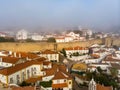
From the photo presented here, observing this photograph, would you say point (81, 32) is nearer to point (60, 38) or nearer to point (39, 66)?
point (60, 38)

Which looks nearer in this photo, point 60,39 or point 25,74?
point 25,74

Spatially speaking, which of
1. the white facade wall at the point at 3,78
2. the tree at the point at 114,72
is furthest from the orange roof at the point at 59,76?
the tree at the point at 114,72

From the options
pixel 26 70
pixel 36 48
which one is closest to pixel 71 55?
pixel 36 48

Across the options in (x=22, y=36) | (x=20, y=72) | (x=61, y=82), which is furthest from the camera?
(x=22, y=36)

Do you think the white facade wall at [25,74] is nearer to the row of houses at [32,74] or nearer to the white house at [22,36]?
the row of houses at [32,74]

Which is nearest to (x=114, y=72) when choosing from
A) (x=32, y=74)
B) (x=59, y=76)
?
(x=32, y=74)

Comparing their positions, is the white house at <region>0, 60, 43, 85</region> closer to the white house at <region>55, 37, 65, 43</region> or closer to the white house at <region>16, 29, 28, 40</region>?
the white house at <region>55, 37, 65, 43</region>

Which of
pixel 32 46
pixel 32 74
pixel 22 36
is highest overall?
pixel 22 36

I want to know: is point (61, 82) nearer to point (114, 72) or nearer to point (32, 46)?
point (114, 72)

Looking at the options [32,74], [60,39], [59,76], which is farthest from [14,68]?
[60,39]

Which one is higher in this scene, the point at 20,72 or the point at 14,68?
the point at 14,68

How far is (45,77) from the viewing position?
7.54 m

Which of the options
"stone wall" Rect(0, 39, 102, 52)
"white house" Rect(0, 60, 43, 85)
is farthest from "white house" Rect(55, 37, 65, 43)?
"white house" Rect(0, 60, 43, 85)

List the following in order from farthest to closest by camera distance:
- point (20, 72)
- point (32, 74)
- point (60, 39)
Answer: point (60, 39) < point (32, 74) < point (20, 72)
